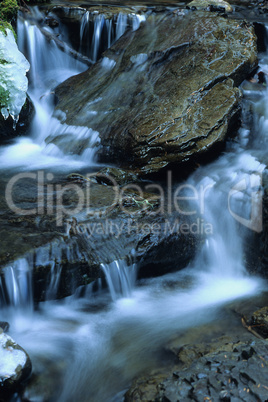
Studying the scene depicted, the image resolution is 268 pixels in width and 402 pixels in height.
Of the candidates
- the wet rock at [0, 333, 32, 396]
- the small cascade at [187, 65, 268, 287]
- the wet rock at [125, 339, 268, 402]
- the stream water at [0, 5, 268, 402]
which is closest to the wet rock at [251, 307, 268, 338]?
the stream water at [0, 5, 268, 402]

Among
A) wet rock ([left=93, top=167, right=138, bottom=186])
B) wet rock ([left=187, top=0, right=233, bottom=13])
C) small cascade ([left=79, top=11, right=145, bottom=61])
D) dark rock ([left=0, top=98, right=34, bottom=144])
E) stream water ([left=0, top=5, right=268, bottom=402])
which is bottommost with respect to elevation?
stream water ([left=0, top=5, right=268, bottom=402])

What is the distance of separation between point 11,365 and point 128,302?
141 cm

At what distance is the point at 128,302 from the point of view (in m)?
3.80

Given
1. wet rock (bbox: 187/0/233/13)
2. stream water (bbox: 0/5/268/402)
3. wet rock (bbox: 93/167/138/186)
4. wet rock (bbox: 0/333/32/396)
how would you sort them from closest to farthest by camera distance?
wet rock (bbox: 0/333/32/396)
stream water (bbox: 0/5/268/402)
wet rock (bbox: 93/167/138/186)
wet rock (bbox: 187/0/233/13)

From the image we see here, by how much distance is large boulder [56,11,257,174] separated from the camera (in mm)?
5062

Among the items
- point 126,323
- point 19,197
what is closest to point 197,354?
point 126,323

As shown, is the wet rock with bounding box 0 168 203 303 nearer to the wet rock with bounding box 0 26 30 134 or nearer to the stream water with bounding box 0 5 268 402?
the stream water with bounding box 0 5 268 402

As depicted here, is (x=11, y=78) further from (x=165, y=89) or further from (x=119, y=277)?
→ (x=119, y=277)

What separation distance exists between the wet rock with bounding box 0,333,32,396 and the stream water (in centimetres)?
12

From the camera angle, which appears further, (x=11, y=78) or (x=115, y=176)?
(x=11, y=78)

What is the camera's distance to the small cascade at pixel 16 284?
10.7 feet

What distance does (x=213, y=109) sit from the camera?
5.29 metres

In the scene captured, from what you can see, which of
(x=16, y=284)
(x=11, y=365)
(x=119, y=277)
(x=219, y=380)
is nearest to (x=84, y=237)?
(x=119, y=277)

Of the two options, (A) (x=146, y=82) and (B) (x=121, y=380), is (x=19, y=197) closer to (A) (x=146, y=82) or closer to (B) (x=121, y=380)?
(B) (x=121, y=380)
